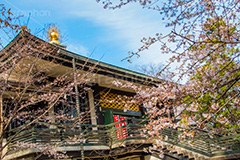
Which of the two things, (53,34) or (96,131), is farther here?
(53,34)

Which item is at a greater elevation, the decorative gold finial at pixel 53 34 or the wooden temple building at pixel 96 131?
the decorative gold finial at pixel 53 34

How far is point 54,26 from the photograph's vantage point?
1377 cm

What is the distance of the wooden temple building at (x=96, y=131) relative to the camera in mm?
7629

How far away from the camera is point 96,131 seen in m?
9.15

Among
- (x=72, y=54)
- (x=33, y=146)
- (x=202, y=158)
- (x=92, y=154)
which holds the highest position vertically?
(x=72, y=54)

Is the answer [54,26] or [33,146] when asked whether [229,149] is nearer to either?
[33,146]

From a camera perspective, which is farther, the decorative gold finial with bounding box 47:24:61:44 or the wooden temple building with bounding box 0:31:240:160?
the decorative gold finial with bounding box 47:24:61:44

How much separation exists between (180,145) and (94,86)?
16.2 ft

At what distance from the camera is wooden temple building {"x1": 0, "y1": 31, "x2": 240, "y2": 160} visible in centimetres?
763

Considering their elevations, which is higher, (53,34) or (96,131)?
(53,34)

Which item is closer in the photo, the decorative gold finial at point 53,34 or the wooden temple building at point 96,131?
the wooden temple building at point 96,131

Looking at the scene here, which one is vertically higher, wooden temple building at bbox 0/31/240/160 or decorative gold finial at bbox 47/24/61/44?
decorative gold finial at bbox 47/24/61/44

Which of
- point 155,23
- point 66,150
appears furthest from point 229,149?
point 155,23

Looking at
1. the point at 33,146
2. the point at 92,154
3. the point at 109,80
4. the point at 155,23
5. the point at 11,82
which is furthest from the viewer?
the point at 109,80
